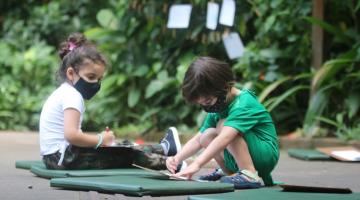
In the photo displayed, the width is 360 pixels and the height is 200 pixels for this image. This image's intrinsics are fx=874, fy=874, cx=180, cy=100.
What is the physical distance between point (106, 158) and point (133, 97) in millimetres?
4979

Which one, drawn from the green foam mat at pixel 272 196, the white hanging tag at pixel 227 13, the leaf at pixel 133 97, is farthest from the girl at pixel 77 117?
the leaf at pixel 133 97

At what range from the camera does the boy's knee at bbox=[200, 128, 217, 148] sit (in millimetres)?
4746

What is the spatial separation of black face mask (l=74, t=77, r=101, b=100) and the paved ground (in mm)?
602

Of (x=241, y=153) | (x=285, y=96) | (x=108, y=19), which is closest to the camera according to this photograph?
(x=241, y=153)

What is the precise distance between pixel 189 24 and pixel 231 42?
2.23 feet

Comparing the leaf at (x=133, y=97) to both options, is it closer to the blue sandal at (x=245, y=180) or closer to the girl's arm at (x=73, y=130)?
the girl's arm at (x=73, y=130)

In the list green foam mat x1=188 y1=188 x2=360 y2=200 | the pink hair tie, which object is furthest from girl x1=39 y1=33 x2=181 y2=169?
green foam mat x1=188 y1=188 x2=360 y2=200

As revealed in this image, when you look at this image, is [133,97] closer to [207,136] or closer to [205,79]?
[207,136]

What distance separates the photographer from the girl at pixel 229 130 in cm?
459

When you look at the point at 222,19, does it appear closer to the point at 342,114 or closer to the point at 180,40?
the point at 180,40

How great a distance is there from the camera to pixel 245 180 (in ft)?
15.2

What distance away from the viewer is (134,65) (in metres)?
10.7

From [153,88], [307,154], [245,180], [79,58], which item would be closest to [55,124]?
[79,58]

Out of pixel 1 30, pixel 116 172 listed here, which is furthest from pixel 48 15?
pixel 116 172
